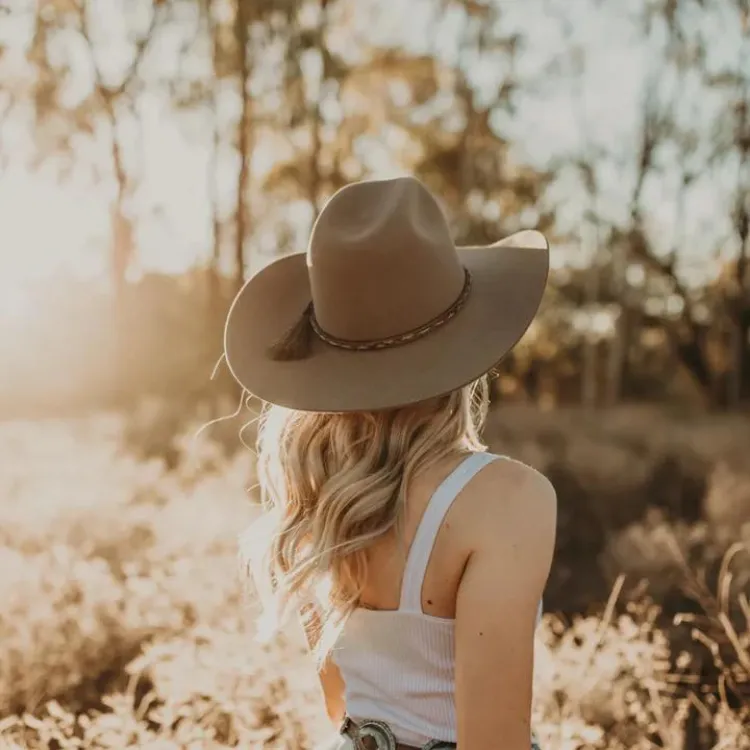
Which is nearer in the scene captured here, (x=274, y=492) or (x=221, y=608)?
(x=274, y=492)

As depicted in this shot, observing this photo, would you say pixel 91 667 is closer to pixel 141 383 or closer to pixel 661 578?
pixel 661 578

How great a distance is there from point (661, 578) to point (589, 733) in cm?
403

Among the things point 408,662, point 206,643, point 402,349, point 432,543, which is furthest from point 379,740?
point 206,643

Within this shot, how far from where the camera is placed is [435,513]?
5.50ft

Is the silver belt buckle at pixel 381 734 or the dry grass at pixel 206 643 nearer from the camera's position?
the silver belt buckle at pixel 381 734

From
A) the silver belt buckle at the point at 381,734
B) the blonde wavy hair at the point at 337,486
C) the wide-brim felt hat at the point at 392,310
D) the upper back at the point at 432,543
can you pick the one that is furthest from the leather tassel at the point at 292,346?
the silver belt buckle at the point at 381,734

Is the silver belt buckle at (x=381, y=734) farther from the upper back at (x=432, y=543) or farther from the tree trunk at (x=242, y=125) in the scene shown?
the tree trunk at (x=242, y=125)

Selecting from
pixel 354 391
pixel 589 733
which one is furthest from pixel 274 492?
pixel 589 733

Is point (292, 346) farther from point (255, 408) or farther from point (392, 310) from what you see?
point (255, 408)

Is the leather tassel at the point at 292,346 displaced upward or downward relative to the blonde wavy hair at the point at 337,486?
upward

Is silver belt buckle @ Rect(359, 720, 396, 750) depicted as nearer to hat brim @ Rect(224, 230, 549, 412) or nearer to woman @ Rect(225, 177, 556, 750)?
woman @ Rect(225, 177, 556, 750)

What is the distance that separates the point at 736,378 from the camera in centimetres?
2359

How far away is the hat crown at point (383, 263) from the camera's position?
1.91 m

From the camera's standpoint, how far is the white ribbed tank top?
1726mm
